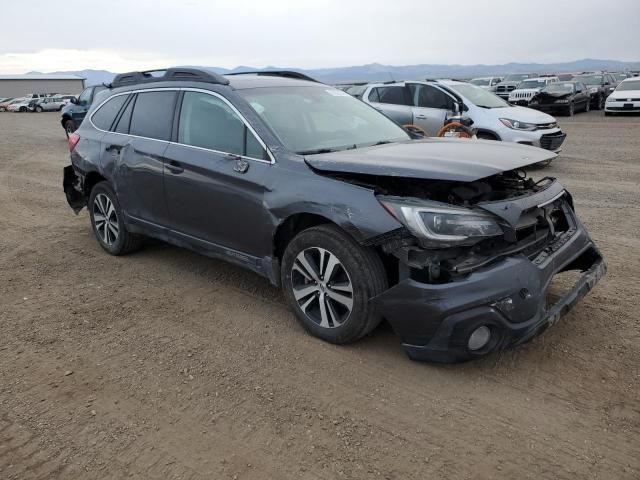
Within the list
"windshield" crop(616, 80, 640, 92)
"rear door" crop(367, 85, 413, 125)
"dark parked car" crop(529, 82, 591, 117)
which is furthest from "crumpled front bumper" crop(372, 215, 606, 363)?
"windshield" crop(616, 80, 640, 92)

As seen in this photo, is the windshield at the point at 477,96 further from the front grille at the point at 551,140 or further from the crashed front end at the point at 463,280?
the crashed front end at the point at 463,280

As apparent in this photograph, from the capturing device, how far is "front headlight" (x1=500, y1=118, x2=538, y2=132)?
35.3ft

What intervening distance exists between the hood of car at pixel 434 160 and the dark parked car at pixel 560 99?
66.4ft

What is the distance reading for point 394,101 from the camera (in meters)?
12.0

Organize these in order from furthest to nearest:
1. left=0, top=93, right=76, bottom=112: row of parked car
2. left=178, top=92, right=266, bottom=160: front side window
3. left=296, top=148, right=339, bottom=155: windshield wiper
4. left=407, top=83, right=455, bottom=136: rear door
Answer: left=0, top=93, right=76, bottom=112: row of parked car, left=407, top=83, right=455, bottom=136: rear door, left=178, top=92, right=266, bottom=160: front side window, left=296, top=148, right=339, bottom=155: windshield wiper

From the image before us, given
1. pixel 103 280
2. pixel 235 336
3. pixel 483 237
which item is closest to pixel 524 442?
pixel 483 237

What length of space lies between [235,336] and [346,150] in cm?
154

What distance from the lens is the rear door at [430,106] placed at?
36.5ft

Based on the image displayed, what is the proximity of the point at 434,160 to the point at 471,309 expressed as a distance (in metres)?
0.97

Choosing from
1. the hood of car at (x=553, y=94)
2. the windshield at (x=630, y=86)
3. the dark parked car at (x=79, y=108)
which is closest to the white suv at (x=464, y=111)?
the dark parked car at (x=79, y=108)

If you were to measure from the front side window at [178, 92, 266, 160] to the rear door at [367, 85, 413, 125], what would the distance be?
24.6 ft

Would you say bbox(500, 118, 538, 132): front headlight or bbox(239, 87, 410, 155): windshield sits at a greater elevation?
bbox(239, 87, 410, 155): windshield

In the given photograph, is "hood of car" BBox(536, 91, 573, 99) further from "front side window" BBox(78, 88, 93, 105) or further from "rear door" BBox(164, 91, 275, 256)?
"rear door" BBox(164, 91, 275, 256)

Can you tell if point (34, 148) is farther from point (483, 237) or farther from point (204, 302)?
point (483, 237)
